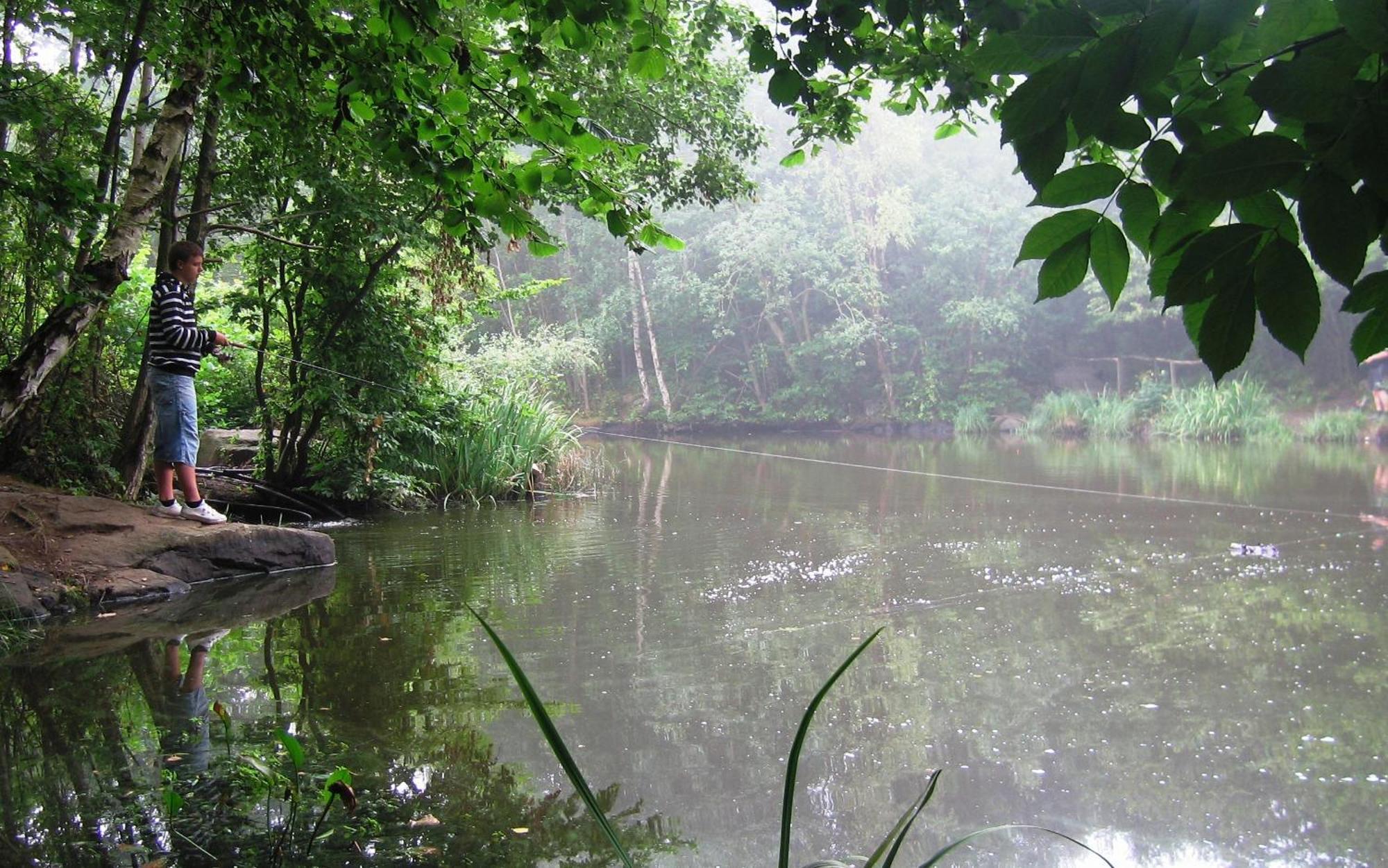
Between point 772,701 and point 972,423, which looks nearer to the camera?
point 772,701

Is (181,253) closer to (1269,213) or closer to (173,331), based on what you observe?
(173,331)

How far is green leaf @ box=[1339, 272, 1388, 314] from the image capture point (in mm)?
857

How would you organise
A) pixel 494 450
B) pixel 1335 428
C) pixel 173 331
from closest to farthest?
pixel 173 331
pixel 494 450
pixel 1335 428

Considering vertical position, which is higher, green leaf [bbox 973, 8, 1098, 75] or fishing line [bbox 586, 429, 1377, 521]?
green leaf [bbox 973, 8, 1098, 75]

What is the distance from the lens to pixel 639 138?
8359 mm

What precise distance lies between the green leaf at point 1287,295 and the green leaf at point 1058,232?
205mm

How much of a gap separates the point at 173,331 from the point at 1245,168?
4734 millimetres

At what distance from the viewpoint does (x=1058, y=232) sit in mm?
964

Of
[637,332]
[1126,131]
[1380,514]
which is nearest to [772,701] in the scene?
[1126,131]

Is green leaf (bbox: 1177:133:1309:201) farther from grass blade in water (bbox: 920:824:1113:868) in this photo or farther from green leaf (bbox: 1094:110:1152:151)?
grass blade in water (bbox: 920:824:1113:868)

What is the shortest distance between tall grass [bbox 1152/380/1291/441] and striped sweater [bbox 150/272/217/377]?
17.3 meters

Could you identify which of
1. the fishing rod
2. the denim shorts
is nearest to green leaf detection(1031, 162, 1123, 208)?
the denim shorts

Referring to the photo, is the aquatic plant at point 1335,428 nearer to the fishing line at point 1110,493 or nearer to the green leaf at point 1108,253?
the fishing line at point 1110,493

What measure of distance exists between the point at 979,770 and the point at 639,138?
7014 mm
